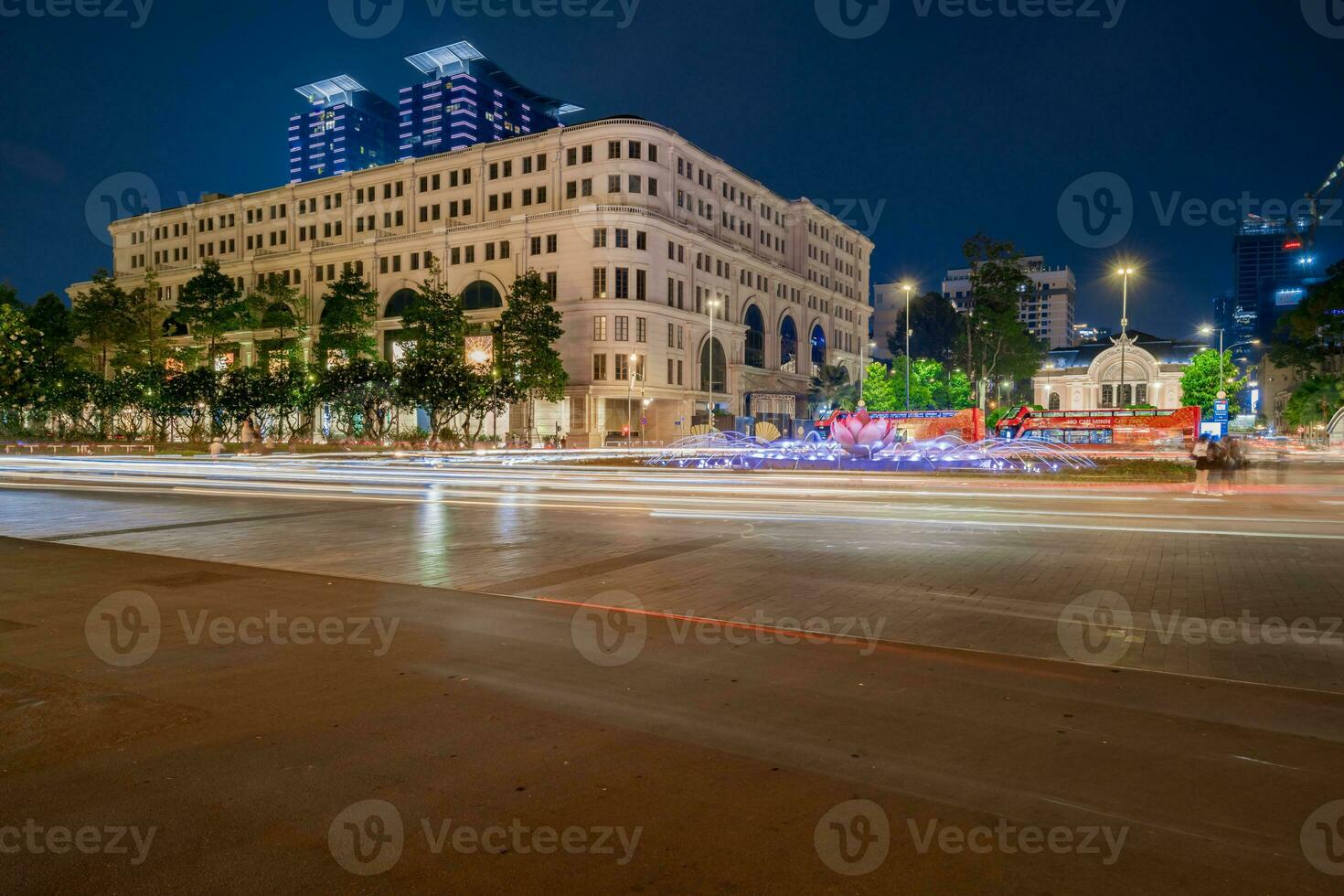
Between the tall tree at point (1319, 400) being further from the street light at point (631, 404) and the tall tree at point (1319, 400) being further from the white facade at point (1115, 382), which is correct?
the street light at point (631, 404)

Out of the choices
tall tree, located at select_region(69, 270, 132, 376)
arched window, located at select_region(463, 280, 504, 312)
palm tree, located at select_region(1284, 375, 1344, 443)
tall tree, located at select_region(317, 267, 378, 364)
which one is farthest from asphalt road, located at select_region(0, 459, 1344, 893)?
tall tree, located at select_region(69, 270, 132, 376)

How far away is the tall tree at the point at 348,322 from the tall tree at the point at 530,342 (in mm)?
12814

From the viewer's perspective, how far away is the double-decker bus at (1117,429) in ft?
169

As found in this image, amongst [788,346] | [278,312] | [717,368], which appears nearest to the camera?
[278,312]

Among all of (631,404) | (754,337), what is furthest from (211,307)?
(754,337)

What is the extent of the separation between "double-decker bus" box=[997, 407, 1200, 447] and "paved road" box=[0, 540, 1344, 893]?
48299mm

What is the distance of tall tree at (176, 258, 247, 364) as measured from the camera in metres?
67.9

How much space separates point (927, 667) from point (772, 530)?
8.05m

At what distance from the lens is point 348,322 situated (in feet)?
208

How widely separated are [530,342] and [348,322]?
1612 cm

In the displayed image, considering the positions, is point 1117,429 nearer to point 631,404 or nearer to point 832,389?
point 631,404

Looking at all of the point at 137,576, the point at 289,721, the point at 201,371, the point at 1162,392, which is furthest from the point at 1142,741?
the point at 1162,392

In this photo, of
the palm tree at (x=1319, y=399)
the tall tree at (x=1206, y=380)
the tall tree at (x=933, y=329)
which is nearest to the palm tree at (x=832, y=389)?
the tall tree at (x=933, y=329)

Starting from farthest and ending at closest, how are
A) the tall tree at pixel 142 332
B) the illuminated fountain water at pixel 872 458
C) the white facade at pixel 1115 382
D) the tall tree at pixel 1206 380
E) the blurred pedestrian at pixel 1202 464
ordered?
1. the white facade at pixel 1115 382
2. the tall tree at pixel 142 332
3. the tall tree at pixel 1206 380
4. the illuminated fountain water at pixel 872 458
5. the blurred pedestrian at pixel 1202 464
